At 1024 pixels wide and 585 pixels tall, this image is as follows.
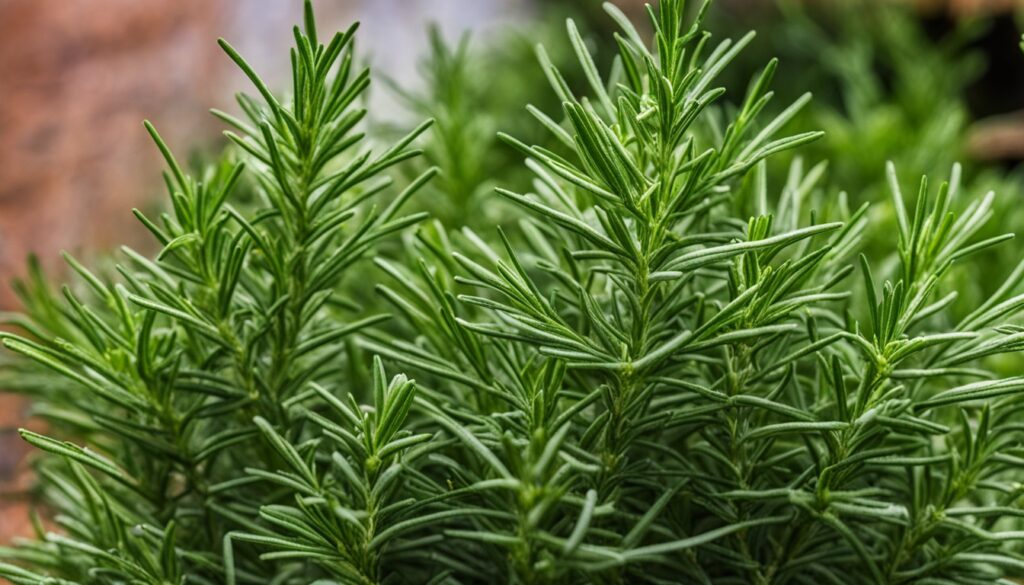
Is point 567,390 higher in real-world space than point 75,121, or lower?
lower

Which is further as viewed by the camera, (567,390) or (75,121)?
(75,121)

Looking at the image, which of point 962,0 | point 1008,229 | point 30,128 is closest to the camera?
point 1008,229

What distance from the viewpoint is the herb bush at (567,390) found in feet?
0.93

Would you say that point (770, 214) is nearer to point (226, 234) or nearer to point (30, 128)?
point (226, 234)

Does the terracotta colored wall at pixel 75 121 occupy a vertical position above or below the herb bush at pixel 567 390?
above

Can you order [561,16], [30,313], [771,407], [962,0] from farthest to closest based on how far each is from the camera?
[561,16], [962,0], [30,313], [771,407]

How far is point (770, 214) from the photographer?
287mm

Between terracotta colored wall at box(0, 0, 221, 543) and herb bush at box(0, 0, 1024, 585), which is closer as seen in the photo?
herb bush at box(0, 0, 1024, 585)

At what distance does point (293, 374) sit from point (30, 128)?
1.61 ft

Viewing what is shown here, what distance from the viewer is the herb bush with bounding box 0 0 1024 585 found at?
28 cm

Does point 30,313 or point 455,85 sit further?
point 455,85

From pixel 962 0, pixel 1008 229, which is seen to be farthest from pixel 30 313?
pixel 962 0

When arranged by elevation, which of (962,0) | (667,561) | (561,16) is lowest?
(667,561)

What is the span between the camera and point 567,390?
1.09 ft
